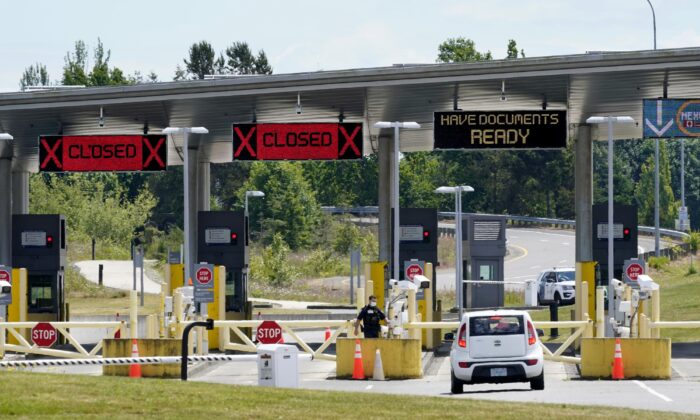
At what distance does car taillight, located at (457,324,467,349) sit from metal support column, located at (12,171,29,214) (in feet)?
67.9

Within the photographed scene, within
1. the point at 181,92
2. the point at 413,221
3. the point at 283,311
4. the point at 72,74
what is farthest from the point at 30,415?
the point at 72,74

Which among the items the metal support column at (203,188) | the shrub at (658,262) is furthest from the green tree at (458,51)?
the metal support column at (203,188)

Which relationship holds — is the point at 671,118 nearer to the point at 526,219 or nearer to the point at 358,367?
the point at 358,367

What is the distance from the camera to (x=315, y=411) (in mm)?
18922

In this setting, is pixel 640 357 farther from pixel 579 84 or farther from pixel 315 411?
pixel 315 411

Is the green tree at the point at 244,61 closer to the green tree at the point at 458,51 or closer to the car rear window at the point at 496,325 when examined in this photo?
the green tree at the point at 458,51

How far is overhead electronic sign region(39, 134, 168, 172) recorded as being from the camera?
1476 inches

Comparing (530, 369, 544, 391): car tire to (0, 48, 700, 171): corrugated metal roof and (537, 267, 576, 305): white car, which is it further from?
(537, 267, 576, 305): white car

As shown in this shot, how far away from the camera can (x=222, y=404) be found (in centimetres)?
1925

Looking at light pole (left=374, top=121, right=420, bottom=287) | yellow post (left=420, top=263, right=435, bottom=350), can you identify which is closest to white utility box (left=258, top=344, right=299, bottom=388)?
light pole (left=374, top=121, right=420, bottom=287)

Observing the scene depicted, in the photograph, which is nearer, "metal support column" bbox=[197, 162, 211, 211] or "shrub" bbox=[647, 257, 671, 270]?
"metal support column" bbox=[197, 162, 211, 211]

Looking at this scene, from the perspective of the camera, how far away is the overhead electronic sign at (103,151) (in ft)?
123

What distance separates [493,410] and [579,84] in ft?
54.6

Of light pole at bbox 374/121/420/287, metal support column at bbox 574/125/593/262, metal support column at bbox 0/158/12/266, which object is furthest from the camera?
metal support column at bbox 0/158/12/266
